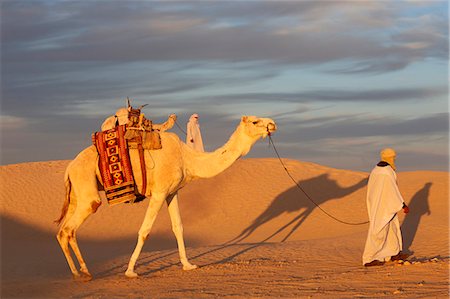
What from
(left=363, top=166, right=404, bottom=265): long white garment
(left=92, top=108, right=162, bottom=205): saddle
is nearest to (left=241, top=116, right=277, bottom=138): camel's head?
(left=92, top=108, right=162, bottom=205): saddle

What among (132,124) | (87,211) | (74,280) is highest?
(132,124)

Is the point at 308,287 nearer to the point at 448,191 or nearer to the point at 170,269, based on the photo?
the point at 170,269

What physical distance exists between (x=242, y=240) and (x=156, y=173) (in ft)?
33.7

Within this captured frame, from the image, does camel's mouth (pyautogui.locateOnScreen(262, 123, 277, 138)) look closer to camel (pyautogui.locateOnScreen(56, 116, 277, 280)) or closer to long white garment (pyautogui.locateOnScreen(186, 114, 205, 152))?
camel (pyautogui.locateOnScreen(56, 116, 277, 280))

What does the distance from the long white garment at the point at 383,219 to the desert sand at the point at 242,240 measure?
1.21 ft

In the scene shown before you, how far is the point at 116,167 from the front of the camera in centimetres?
1572

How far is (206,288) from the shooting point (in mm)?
14219

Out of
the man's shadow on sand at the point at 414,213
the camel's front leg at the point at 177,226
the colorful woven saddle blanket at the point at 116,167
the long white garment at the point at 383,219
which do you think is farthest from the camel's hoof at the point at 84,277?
the man's shadow on sand at the point at 414,213

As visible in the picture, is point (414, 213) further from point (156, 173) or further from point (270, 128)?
point (156, 173)

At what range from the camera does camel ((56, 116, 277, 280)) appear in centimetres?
1563

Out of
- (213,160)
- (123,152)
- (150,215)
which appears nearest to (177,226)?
(150,215)

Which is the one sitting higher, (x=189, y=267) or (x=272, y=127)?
(x=272, y=127)

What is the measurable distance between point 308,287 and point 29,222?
664 inches

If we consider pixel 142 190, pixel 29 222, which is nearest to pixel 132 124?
pixel 142 190
